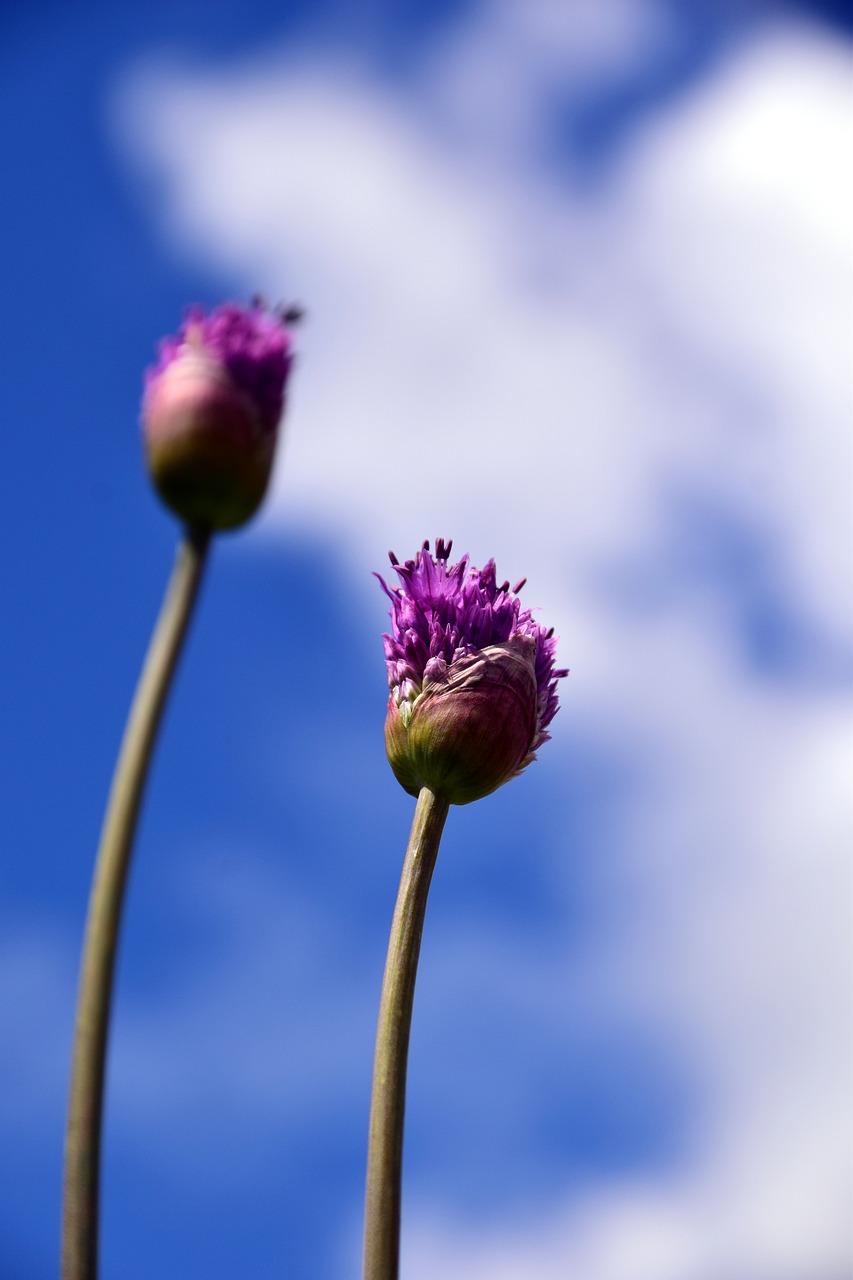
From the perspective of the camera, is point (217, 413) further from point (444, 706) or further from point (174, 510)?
point (444, 706)

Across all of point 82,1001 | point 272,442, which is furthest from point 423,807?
point 82,1001

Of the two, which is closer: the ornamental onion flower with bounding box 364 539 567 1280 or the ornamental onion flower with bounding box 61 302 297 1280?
the ornamental onion flower with bounding box 61 302 297 1280

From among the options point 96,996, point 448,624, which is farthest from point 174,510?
point 448,624

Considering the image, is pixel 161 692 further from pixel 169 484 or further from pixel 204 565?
pixel 169 484

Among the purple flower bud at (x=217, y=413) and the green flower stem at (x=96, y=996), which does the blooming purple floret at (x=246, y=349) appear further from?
the green flower stem at (x=96, y=996)

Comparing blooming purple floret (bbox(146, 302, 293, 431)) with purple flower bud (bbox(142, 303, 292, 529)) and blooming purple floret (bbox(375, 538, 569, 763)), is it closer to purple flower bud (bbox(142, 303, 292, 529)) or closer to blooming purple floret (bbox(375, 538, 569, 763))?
→ purple flower bud (bbox(142, 303, 292, 529))

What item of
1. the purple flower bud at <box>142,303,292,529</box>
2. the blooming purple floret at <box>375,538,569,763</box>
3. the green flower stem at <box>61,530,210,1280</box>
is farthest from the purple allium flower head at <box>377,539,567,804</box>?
the green flower stem at <box>61,530,210,1280</box>

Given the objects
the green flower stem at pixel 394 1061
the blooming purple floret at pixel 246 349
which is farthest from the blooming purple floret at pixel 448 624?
the blooming purple floret at pixel 246 349
